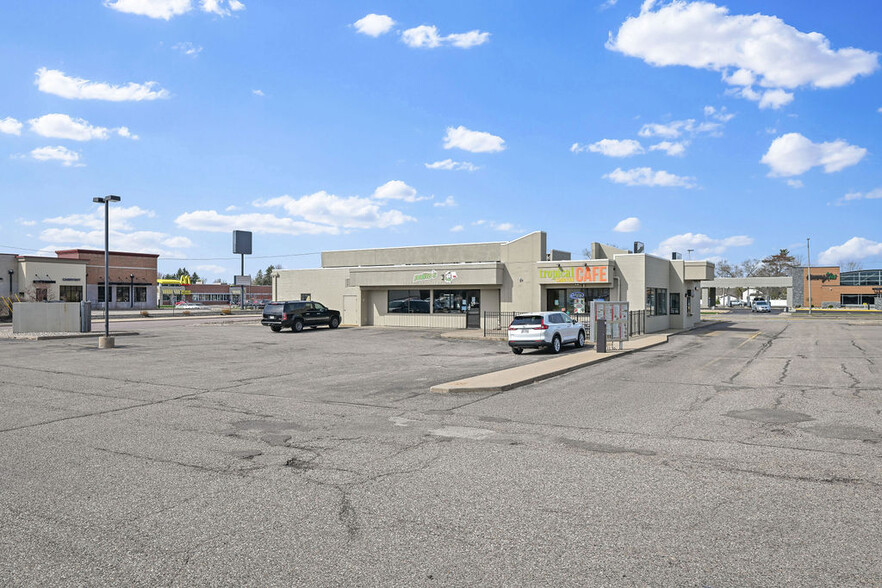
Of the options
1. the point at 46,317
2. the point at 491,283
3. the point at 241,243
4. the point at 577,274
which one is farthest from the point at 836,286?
the point at 46,317

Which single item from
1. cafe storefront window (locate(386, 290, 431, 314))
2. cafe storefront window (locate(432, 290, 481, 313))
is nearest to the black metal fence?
cafe storefront window (locate(432, 290, 481, 313))

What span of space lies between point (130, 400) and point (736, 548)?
11638 millimetres

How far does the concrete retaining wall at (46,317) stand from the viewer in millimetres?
33522

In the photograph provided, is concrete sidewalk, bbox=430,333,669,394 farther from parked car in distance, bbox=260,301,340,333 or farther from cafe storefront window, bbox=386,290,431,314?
parked car in distance, bbox=260,301,340,333

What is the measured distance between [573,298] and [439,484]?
30.0m

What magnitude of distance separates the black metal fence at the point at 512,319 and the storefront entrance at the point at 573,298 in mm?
464

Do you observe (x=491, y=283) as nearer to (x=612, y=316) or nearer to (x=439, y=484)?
(x=612, y=316)

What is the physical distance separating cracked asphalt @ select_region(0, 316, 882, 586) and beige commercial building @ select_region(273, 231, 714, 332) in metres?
20.2

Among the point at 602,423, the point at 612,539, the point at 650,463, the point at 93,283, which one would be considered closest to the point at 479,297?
the point at 602,423

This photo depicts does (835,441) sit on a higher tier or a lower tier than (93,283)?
lower

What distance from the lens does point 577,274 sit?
34562mm

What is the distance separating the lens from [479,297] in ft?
125

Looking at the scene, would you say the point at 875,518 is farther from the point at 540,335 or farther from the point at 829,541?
the point at 540,335

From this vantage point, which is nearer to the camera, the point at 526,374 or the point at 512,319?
the point at 526,374
